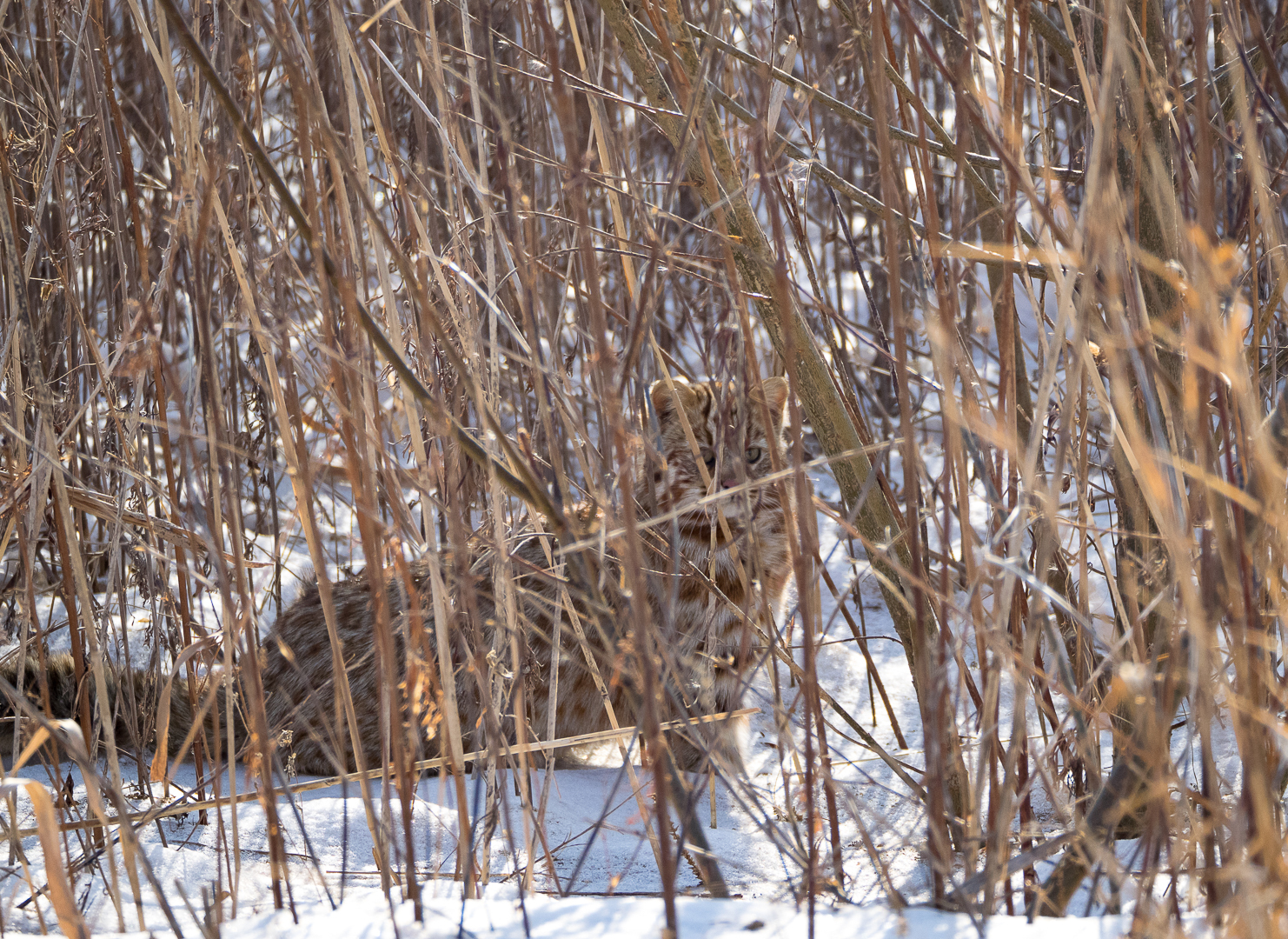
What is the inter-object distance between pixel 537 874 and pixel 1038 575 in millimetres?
1208

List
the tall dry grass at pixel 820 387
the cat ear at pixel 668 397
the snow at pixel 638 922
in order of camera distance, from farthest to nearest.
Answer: the cat ear at pixel 668 397
the snow at pixel 638 922
the tall dry grass at pixel 820 387

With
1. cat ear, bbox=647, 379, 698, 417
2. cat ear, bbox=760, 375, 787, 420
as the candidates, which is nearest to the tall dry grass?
cat ear, bbox=647, 379, 698, 417

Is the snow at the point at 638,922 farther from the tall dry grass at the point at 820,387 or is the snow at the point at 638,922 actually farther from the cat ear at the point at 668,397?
the cat ear at the point at 668,397

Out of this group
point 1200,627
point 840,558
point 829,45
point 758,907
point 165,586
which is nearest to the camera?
point 1200,627

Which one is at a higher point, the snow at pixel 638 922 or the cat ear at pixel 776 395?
the cat ear at pixel 776 395

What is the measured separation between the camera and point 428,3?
1.76m

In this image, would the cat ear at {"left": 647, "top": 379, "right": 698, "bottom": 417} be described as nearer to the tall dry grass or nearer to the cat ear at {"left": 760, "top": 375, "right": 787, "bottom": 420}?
the cat ear at {"left": 760, "top": 375, "right": 787, "bottom": 420}

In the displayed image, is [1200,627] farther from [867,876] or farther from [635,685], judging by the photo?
[867,876]

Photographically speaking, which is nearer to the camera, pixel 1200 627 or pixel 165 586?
pixel 1200 627

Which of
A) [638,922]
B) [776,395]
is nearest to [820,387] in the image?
[638,922]

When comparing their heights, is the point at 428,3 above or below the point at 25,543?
above

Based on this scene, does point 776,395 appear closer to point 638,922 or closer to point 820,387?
point 820,387

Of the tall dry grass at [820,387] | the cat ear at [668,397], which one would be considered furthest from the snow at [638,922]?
the cat ear at [668,397]

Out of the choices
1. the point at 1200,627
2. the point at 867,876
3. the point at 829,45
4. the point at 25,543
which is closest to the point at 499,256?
the point at 25,543
